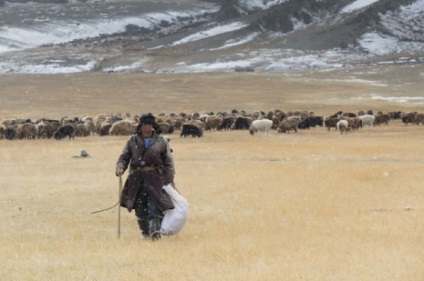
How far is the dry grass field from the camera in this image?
9.66 meters

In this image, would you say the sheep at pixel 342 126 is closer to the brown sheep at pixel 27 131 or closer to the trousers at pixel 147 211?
the brown sheep at pixel 27 131

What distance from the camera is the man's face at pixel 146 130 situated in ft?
38.6

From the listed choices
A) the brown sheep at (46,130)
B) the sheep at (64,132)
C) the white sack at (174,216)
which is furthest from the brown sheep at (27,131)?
the white sack at (174,216)

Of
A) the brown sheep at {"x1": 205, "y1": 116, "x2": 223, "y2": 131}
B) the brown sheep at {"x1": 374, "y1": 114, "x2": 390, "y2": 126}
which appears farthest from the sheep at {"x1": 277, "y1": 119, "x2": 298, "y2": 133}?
the brown sheep at {"x1": 374, "y1": 114, "x2": 390, "y2": 126}

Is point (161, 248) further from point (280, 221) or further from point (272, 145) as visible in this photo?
point (272, 145)

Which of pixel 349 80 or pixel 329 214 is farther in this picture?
pixel 349 80

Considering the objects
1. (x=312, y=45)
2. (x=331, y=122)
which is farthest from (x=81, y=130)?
(x=312, y=45)

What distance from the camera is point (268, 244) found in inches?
442

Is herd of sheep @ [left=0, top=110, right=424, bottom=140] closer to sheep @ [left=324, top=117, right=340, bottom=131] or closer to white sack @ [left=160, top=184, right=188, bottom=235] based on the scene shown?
sheep @ [left=324, top=117, right=340, bottom=131]

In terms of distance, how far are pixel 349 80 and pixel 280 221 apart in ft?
299

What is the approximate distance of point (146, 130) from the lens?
A: 1180 cm

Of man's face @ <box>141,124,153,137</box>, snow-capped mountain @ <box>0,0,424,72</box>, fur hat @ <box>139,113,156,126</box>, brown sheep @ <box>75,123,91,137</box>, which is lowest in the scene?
brown sheep @ <box>75,123,91,137</box>

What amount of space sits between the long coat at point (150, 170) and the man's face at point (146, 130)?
8 centimetres

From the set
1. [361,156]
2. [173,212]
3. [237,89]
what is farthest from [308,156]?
[237,89]
